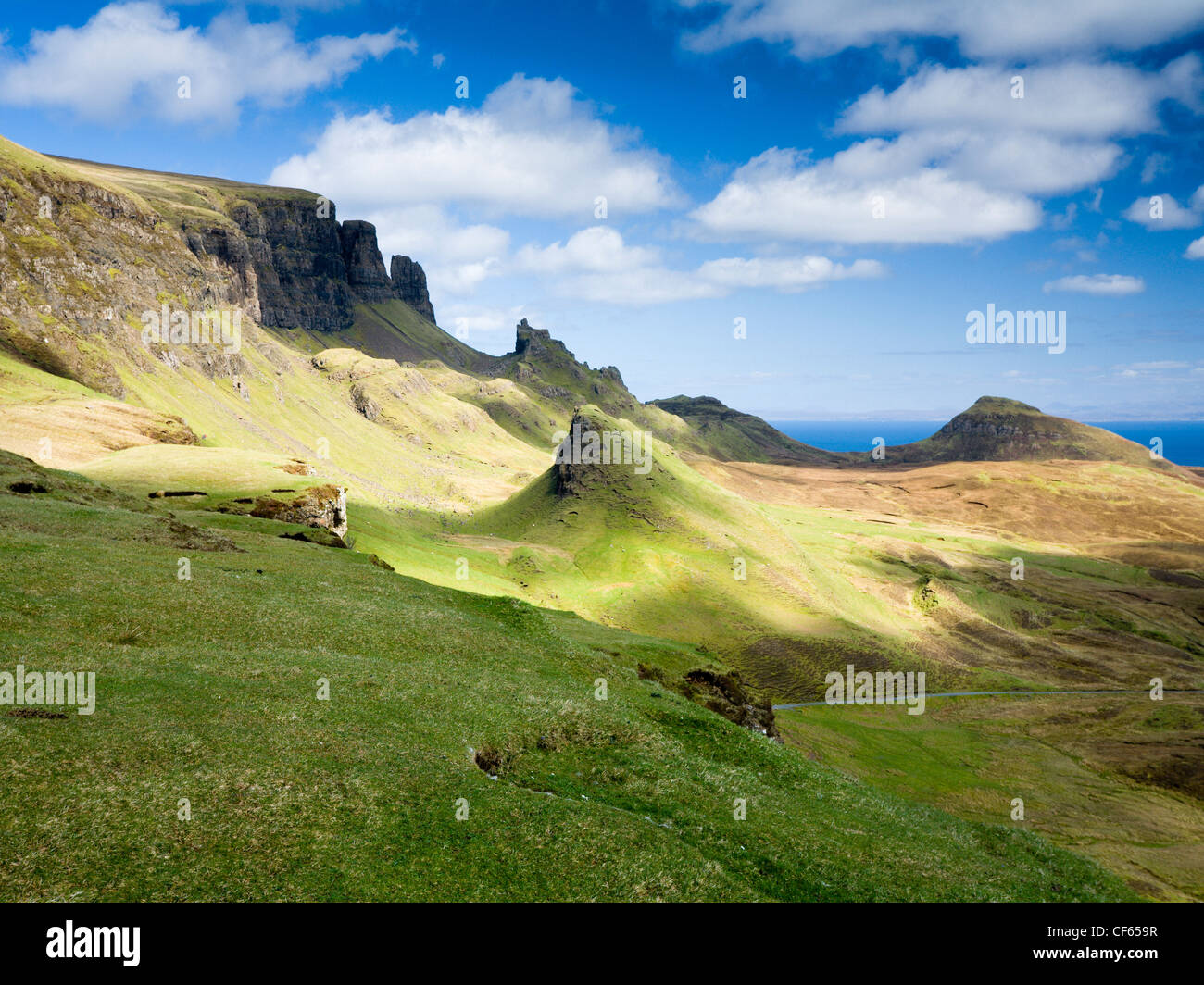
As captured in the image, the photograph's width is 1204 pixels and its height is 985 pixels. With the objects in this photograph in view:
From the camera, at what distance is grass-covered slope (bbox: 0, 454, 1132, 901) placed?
18328 millimetres

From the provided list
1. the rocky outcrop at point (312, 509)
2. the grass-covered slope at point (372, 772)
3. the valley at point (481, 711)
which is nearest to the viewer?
the grass-covered slope at point (372, 772)

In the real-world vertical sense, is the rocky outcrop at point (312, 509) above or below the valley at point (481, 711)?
above

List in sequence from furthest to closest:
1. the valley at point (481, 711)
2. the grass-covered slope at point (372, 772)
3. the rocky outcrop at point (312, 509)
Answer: the rocky outcrop at point (312, 509) → the valley at point (481, 711) → the grass-covered slope at point (372, 772)

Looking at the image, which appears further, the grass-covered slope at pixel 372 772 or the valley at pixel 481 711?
the valley at pixel 481 711

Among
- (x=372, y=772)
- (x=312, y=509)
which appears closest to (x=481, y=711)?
(x=372, y=772)

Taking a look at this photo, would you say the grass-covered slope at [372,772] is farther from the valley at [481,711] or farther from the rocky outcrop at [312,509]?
the rocky outcrop at [312,509]

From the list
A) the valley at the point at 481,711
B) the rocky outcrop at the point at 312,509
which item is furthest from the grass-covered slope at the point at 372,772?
the rocky outcrop at the point at 312,509

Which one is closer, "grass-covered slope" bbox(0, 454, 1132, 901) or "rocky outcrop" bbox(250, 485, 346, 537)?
"grass-covered slope" bbox(0, 454, 1132, 901)

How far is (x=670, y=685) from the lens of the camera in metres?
51.8

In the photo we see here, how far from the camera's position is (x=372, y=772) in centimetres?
2361

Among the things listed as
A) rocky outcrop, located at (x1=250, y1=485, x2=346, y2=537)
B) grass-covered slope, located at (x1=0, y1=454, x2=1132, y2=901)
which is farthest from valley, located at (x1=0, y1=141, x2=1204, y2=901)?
rocky outcrop, located at (x1=250, y1=485, x2=346, y2=537)

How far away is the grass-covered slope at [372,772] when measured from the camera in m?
18.3

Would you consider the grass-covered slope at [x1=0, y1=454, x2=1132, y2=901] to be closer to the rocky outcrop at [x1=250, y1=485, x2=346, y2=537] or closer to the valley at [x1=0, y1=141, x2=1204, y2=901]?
the valley at [x1=0, y1=141, x2=1204, y2=901]
